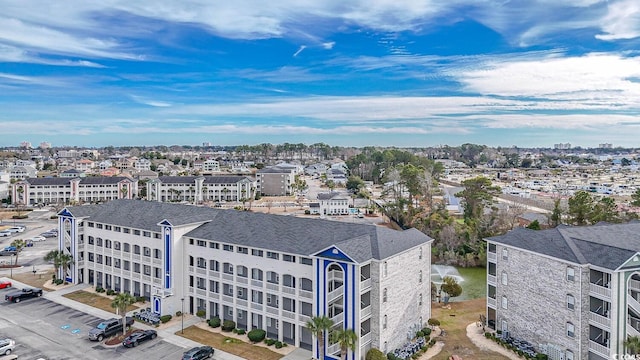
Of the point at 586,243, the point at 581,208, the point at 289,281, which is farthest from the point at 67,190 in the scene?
the point at 586,243

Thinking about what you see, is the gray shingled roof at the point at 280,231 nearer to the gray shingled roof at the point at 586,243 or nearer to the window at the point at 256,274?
the window at the point at 256,274

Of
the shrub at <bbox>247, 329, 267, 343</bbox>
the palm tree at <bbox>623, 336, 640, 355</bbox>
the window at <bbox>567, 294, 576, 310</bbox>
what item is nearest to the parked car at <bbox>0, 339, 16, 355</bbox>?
the shrub at <bbox>247, 329, 267, 343</bbox>

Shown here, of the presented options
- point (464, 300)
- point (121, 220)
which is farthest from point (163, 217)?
point (464, 300)

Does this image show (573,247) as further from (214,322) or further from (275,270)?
(214,322)

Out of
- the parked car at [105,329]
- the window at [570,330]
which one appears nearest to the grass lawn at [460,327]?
the window at [570,330]

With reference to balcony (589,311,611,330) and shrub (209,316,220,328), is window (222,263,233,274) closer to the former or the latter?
shrub (209,316,220,328)

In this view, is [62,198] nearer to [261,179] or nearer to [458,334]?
[261,179]
